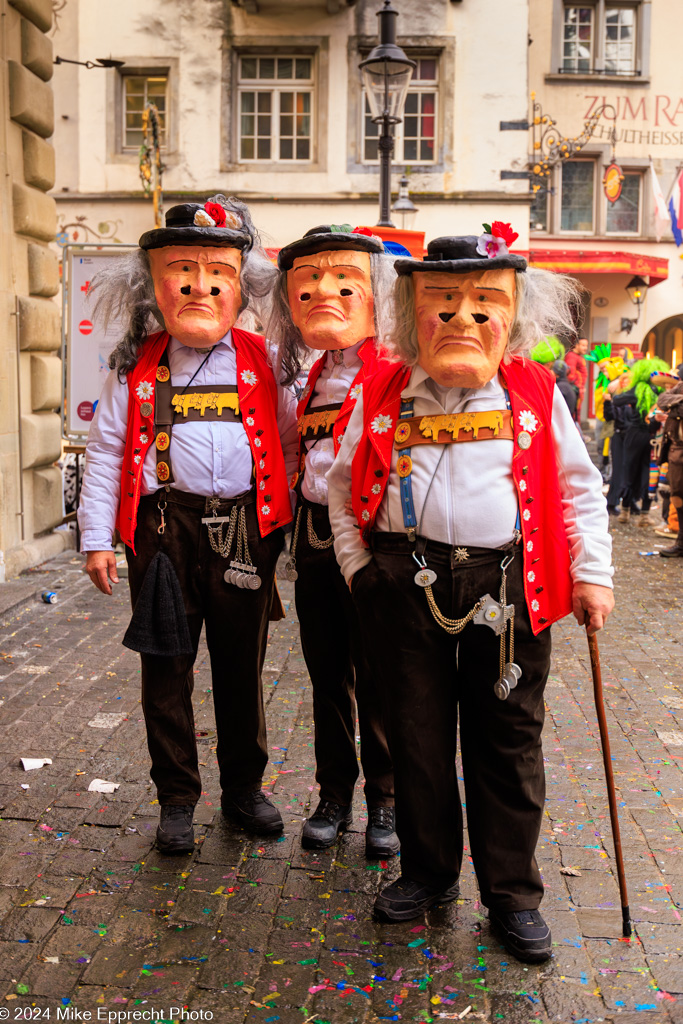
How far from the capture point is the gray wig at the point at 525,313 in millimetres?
2855

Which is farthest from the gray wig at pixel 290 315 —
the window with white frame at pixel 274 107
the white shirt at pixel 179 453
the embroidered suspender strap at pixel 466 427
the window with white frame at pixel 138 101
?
the window with white frame at pixel 138 101

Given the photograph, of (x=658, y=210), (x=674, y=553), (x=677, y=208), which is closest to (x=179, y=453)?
(x=674, y=553)

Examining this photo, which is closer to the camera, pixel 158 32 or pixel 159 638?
pixel 159 638

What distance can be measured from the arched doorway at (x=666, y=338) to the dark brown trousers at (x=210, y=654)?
22008mm

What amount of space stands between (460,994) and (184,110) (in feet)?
50.3

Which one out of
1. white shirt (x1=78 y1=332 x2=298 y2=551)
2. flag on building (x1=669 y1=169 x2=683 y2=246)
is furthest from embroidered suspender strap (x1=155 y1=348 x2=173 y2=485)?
flag on building (x1=669 y1=169 x2=683 y2=246)

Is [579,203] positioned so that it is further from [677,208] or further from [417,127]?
[417,127]

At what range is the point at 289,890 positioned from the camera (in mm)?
3168

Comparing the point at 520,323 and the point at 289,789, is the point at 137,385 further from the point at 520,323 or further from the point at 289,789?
the point at 289,789

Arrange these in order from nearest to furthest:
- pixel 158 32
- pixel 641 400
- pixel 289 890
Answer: pixel 289 890, pixel 641 400, pixel 158 32

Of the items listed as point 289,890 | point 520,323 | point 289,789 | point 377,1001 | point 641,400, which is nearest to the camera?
point 377,1001

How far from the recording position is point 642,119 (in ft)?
71.3

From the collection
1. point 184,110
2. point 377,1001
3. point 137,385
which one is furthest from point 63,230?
point 377,1001

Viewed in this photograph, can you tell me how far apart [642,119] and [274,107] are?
9.47 metres
